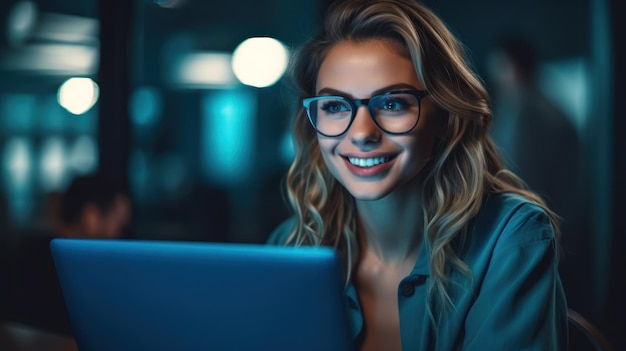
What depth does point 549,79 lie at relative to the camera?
409cm

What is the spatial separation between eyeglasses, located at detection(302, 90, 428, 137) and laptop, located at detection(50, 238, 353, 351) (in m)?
0.57

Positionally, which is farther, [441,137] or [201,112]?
[201,112]

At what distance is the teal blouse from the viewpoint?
1.20 meters

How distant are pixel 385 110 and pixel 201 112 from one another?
13.6 feet

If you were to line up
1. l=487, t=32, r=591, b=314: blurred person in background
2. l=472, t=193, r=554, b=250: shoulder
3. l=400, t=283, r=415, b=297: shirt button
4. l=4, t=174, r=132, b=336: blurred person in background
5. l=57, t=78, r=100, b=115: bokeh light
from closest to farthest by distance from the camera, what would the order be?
l=472, t=193, r=554, b=250: shoulder, l=400, t=283, r=415, b=297: shirt button, l=4, t=174, r=132, b=336: blurred person in background, l=487, t=32, r=591, b=314: blurred person in background, l=57, t=78, r=100, b=115: bokeh light

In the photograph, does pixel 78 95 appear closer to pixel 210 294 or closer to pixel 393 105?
pixel 393 105

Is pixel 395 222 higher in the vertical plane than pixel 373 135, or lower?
lower

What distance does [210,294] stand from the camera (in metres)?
0.86

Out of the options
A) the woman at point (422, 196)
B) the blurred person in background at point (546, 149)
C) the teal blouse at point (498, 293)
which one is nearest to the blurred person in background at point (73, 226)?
the woman at point (422, 196)

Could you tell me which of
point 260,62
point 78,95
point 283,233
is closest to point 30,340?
point 283,233

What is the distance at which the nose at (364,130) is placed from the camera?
134 centimetres

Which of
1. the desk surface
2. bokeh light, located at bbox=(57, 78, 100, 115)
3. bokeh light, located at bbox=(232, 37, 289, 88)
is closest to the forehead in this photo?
the desk surface

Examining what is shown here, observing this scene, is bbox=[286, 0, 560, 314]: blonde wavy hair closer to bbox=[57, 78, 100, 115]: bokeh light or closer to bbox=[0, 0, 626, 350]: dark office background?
bbox=[0, 0, 626, 350]: dark office background

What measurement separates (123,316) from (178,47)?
477 cm
